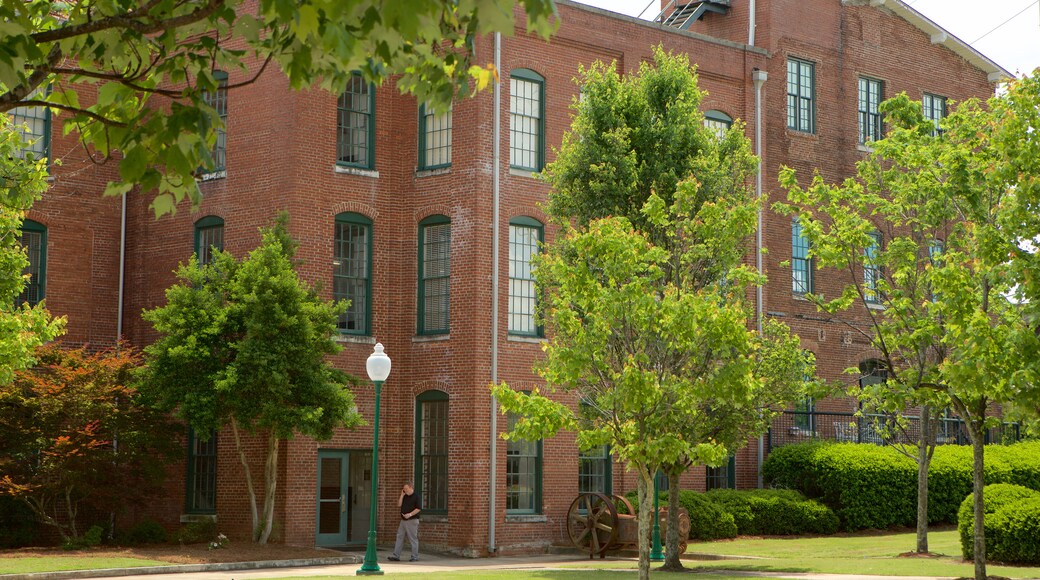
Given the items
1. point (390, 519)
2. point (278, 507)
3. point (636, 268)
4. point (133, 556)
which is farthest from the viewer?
point (390, 519)

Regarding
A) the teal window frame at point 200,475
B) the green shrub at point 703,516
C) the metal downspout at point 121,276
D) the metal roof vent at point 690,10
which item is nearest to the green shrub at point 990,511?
the green shrub at point 703,516

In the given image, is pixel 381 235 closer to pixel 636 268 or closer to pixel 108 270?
pixel 108 270

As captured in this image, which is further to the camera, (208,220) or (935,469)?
(935,469)

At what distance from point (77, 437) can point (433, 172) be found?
31.4ft

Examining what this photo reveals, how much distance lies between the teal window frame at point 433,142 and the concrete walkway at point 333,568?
344 inches

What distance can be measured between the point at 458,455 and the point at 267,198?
22.9ft

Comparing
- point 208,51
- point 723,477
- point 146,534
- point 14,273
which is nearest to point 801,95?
point 723,477

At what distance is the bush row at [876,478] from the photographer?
106 feet

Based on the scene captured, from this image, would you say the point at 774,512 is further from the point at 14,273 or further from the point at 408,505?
the point at 14,273

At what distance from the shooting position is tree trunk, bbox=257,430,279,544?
87.1 ft

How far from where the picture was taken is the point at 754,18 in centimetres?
3666

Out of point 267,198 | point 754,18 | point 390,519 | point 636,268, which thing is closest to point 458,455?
point 390,519

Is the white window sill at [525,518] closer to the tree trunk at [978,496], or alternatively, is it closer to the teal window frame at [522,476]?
the teal window frame at [522,476]

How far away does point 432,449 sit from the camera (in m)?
29.3
